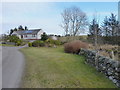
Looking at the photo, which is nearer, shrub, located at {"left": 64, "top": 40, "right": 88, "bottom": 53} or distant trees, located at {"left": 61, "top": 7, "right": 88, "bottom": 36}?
shrub, located at {"left": 64, "top": 40, "right": 88, "bottom": 53}

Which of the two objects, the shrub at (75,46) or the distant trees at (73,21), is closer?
the shrub at (75,46)

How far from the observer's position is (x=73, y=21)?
117 ft

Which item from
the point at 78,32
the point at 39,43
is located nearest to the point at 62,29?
the point at 78,32

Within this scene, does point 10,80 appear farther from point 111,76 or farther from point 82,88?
point 111,76

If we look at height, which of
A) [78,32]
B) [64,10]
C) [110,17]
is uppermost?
[64,10]

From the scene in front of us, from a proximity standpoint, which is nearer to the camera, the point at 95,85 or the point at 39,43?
the point at 95,85

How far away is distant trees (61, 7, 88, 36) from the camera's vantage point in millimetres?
34616

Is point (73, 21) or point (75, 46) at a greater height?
point (73, 21)

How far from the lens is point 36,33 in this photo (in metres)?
51.2

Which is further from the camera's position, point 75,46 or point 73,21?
point 73,21

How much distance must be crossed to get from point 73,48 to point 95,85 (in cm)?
1074

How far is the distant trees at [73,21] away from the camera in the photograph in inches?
1363

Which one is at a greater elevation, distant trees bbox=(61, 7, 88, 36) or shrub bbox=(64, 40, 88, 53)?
distant trees bbox=(61, 7, 88, 36)

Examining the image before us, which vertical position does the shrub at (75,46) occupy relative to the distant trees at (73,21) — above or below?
below
